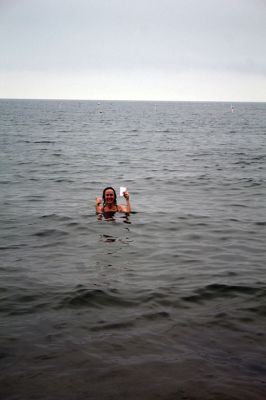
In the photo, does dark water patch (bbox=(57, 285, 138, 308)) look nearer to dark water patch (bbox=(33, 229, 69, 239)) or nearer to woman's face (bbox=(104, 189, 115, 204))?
dark water patch (bbox=(33, 229, 69, 239))

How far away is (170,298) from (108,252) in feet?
9.14

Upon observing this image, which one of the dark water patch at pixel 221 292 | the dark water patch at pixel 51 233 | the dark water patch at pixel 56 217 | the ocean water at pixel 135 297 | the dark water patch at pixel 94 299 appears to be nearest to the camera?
the ocean water at pixel 135 297

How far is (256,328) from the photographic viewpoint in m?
5.78

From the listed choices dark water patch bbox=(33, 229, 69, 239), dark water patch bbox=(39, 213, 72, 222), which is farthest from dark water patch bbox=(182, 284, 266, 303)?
dark water patch bbox=(39, 213, 72, 222)

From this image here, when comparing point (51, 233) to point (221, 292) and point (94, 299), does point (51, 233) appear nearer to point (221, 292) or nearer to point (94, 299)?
point (94, 299)

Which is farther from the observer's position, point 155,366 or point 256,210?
point 256,210

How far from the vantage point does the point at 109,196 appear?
12.1 m

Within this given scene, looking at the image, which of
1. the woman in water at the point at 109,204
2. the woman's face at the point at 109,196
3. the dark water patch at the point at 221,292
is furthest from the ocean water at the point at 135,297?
the woman's face at the point at 109,196

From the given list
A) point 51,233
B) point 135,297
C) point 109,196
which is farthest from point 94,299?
point 109,196

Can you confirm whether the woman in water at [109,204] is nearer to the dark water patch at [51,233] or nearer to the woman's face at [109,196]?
the woman's face at [109,196]

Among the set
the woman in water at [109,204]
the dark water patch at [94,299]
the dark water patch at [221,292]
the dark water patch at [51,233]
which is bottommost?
the dark water patch at [221,292]

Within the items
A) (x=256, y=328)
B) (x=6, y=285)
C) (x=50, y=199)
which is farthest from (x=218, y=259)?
(x=50, y=199)

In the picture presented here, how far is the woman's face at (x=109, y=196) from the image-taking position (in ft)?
39.4

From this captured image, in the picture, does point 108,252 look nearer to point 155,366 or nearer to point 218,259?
point 218,259
